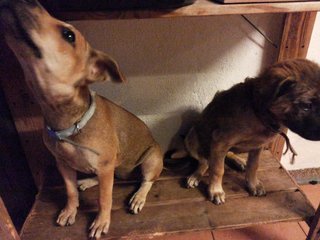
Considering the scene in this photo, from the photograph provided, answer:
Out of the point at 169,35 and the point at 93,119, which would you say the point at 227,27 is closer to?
the point at 169,35

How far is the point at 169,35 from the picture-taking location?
1322 millimetres

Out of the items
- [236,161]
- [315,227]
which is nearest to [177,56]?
[236,161]

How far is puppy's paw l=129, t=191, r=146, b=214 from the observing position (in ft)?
3.93

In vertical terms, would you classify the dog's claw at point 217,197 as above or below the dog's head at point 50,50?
below

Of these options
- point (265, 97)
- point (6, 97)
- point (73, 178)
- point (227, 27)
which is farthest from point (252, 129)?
point (6, 97)

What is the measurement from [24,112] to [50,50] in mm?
618

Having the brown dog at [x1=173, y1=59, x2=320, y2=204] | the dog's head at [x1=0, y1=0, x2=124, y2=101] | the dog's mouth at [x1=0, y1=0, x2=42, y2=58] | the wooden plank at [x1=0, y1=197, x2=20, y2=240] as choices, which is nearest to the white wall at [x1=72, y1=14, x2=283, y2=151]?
the brown dog at [x1=173, y1=59, x2=320, y2=204]

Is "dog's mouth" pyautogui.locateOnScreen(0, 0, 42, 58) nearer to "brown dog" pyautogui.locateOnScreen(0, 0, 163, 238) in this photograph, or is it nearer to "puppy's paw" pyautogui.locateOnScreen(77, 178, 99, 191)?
"brown dog" pyautogui.locateOnScreen(0, 0, 163, 238)

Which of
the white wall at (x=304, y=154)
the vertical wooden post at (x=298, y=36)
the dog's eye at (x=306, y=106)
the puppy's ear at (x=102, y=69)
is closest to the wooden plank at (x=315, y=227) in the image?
the vertical wooden post at (x=298, y=36)

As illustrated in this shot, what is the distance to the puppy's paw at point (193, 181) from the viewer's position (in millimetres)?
1333

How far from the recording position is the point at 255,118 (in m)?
1.09

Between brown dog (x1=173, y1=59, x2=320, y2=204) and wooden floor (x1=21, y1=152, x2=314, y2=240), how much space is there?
54 mm

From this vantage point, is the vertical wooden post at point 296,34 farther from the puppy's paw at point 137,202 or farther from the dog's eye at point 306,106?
the puppy's paw at point 137,202

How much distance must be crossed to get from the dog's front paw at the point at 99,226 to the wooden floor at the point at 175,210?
0.03 metres
